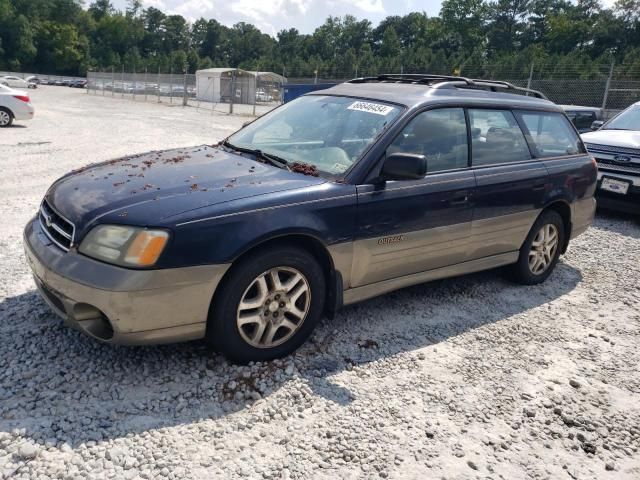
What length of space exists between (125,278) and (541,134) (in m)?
3.97

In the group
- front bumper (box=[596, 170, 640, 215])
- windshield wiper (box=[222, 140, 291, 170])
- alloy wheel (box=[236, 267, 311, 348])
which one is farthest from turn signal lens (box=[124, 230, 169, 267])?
front bumper (box=[596, 170, 640, 215])

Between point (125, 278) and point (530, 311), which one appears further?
point (530, 311)

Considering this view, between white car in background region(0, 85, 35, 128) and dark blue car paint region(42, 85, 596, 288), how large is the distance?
507 inches

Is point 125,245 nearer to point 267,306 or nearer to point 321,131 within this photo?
point 267,306

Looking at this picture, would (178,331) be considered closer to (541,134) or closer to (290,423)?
(290,423)

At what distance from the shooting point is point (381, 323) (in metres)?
4.05

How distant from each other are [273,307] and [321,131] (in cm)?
150

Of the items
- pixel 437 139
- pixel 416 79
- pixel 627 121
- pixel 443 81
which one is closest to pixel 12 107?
pixel 416 79

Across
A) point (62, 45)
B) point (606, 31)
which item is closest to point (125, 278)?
point (606, 31)

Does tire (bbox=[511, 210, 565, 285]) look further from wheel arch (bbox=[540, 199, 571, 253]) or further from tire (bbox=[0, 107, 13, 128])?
tire (bbox=[0, 107, 13, 128])

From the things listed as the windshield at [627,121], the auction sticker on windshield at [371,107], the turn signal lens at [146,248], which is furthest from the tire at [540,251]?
the windshield at [627,121]

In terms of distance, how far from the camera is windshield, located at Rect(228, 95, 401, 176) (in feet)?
12.2

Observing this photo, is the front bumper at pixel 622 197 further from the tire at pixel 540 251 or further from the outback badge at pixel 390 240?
the outback badge at pixel 390 240

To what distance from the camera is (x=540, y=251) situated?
16.6 feet
